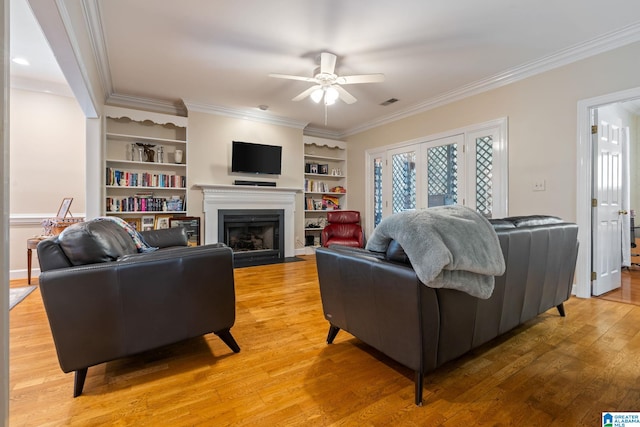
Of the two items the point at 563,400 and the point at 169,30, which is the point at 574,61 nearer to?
the point at 563,400

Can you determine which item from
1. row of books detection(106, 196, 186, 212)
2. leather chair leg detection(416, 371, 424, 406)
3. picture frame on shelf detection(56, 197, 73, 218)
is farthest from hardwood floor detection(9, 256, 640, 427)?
row of books detection(106, 196, 186, 212)

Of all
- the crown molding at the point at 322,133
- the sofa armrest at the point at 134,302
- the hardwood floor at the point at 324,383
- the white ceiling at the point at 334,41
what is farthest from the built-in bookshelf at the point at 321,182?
the sofa armrest at the point at 134,302

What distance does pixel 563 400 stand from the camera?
137cm

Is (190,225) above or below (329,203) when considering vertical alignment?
below

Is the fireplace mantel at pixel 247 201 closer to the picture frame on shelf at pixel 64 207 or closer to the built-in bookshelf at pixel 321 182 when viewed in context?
the built-in bookshelf at pixel 321 182

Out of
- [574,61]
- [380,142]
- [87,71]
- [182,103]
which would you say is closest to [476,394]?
[574,61]

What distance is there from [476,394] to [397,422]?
0.46 meters

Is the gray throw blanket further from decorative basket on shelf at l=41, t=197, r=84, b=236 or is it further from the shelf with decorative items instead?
the shelf with decorative items

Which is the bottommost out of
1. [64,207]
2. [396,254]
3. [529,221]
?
[396,254]

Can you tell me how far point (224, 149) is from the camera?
479 cm

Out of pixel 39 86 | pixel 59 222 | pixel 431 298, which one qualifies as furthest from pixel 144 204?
pixel 431 298

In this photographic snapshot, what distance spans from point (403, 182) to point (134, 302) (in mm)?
4326

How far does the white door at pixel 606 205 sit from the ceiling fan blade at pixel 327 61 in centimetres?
266

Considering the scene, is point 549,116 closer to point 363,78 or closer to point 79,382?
point 363,78
